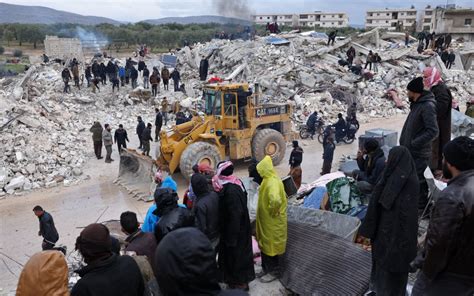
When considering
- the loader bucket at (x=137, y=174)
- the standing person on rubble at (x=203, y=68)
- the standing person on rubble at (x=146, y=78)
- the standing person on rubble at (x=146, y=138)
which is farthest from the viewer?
the standing person on rubble at (x=203, y=68)

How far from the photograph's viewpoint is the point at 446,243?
2783 mm

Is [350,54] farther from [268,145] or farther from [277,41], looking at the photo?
[268,145]

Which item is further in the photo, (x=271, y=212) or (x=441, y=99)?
(x=441, y=99)

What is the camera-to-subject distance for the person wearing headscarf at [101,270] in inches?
Answer: 102

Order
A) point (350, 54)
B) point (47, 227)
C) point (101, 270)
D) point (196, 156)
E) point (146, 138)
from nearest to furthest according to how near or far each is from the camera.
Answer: point (101, 270)
point (47, 227)
point (196, 156)
point (146, 138)
point (350, 54)

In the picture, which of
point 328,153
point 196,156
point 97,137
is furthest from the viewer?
point 97,137

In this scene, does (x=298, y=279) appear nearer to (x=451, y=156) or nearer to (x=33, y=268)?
(x=451, y=156)

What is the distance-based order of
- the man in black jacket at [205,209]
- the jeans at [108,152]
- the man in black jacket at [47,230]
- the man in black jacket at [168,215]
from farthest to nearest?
the jeans at [108,152] < the man in black jacket at [47,230] < the man in black jacket at [205,209] < the man in black jacket at [168,215]

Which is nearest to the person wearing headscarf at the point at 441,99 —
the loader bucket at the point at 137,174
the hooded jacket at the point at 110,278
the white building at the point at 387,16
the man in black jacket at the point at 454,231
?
the man in black jacket at the point at 454,231

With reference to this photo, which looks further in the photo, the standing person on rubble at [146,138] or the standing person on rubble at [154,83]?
the standing person on rubble at [154,83]

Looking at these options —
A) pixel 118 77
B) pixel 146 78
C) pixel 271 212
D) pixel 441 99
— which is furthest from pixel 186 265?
pixel 118 77

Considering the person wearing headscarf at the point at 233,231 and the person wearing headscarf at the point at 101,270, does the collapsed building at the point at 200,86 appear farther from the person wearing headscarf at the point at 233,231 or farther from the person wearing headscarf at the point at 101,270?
the person wearing headscarf at the point at 101,270

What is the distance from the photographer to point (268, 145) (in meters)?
11.4

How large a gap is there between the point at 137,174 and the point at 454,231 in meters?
8.97
